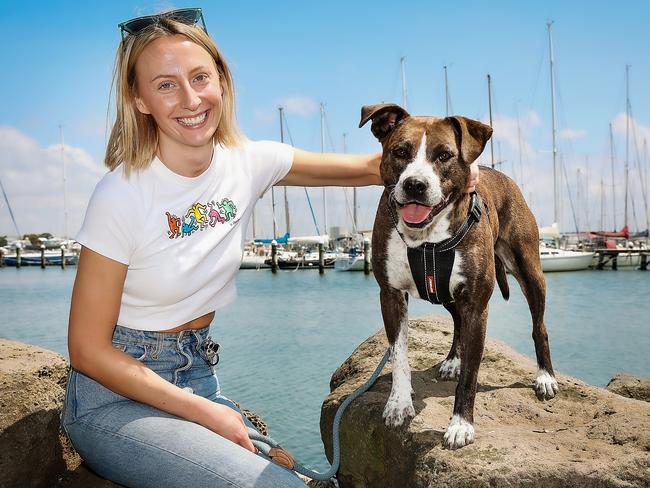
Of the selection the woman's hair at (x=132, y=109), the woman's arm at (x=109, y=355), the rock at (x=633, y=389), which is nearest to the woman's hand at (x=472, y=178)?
the woman's hair at (x=132, y=109)

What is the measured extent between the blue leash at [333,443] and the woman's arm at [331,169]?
1.16 meters

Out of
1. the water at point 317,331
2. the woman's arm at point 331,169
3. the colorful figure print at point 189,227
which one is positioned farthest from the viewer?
the water at point 317,331

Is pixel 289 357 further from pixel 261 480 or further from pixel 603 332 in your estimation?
pixel 261 480

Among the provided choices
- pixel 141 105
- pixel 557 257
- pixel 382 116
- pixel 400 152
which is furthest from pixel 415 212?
pixel 557 257

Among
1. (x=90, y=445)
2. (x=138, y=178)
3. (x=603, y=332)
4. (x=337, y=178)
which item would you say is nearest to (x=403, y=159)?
(x=337, y=178)

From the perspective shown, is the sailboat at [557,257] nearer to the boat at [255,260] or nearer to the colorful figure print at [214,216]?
the boat at [255,260]

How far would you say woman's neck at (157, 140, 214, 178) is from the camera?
317 cm

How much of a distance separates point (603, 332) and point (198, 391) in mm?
23226

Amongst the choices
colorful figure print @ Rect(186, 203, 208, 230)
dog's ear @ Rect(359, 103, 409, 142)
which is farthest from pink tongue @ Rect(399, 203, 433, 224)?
colorful figure print @ Rect(186, 203, 208, 230)

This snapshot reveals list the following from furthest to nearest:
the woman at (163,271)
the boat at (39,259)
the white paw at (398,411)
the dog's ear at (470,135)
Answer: the boat at (39,259) → the white paw at (398,411) → the dog's ear at (470,135) → the woman at (163,271)

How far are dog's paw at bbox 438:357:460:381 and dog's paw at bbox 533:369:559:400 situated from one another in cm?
57

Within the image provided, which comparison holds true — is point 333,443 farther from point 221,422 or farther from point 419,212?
point 419,212

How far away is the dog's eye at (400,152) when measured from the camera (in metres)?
3.38

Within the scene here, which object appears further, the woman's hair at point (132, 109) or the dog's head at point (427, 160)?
the dog's head at point (427, 160)
